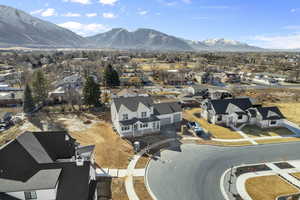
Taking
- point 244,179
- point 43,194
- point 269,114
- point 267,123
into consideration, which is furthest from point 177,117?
point 43,194

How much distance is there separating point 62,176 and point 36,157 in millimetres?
4503

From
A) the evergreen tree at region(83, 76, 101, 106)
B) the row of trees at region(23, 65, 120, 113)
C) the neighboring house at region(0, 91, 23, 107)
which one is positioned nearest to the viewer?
the row of trees at region(23, 65, 120, 113)

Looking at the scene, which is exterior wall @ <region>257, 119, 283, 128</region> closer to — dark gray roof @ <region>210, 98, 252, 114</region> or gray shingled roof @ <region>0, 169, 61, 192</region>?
dark gray roof @ <region>210, 98, 252, 114</region>

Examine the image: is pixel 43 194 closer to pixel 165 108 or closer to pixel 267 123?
pixel 165 108

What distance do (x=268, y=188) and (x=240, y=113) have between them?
23724 mm

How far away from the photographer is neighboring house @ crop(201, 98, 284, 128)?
45.2 meters

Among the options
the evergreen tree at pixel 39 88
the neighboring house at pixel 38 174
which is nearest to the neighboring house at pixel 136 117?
the neighboring house at pixel 38 174

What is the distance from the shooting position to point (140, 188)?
82.7 ft

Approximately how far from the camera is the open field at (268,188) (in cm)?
2425

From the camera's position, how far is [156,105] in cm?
4703

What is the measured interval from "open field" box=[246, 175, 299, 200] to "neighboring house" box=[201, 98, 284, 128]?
65.7 feet

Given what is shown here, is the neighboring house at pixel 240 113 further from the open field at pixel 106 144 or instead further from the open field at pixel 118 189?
the open field at pixel 118 189

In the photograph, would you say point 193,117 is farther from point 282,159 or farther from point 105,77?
point 105,77

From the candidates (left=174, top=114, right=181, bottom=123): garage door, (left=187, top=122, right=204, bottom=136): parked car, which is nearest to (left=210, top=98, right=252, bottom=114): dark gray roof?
(left=187, top=122, right=204, bottom=136): parked car
